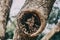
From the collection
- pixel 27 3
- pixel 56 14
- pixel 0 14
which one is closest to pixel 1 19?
pixel 0 14

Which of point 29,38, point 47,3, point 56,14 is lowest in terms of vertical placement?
point 29,38

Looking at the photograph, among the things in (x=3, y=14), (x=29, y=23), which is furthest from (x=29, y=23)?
(x=3, y=14)

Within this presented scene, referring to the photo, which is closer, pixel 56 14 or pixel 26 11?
pixel 26 11

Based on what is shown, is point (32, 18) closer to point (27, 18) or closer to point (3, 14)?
point (27, 18)

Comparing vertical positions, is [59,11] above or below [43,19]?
above

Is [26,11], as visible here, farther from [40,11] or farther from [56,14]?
[56,14]

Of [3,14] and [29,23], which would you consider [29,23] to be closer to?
[29,23]

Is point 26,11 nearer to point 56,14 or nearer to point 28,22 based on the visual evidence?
point 28,22
